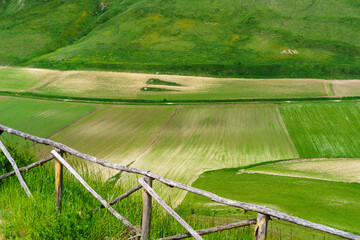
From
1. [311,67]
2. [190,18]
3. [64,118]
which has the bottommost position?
[311,67]

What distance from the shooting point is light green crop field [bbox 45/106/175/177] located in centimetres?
2183

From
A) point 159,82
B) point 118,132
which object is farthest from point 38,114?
point 159,82

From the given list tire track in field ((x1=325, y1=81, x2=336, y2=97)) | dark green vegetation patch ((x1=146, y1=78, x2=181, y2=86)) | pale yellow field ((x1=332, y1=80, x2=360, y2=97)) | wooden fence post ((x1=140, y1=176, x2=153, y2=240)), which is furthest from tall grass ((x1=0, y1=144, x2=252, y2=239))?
pale yellow field ((x1=332, y1=80, x2=360, y2=97))

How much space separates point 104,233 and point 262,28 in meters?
54.0

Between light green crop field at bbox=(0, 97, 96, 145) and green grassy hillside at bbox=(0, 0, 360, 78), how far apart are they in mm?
13461

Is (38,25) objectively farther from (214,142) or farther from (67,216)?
(67,216)

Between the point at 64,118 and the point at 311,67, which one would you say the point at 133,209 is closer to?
the point at 64,118

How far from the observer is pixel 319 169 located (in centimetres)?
1909

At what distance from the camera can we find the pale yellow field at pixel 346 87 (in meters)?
35.8

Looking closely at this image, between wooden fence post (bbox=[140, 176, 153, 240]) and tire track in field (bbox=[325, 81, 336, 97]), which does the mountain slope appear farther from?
wooden fence post (bbox=[140, 176, 153, 240])

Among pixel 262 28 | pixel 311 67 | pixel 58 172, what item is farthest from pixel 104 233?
pixel 262 28

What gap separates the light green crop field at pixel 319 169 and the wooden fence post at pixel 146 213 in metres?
14.5

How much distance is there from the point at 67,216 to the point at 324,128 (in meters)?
24.6

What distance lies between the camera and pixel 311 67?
144 ft
